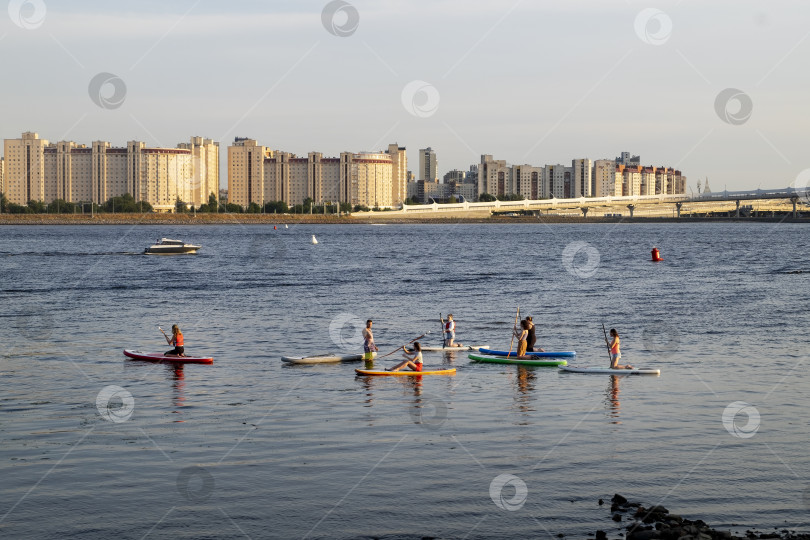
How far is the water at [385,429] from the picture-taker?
16.0 meters

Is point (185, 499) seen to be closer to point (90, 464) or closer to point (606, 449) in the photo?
point (90, 464)

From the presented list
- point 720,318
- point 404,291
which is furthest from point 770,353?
point 404,291

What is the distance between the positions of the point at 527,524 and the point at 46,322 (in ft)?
121
